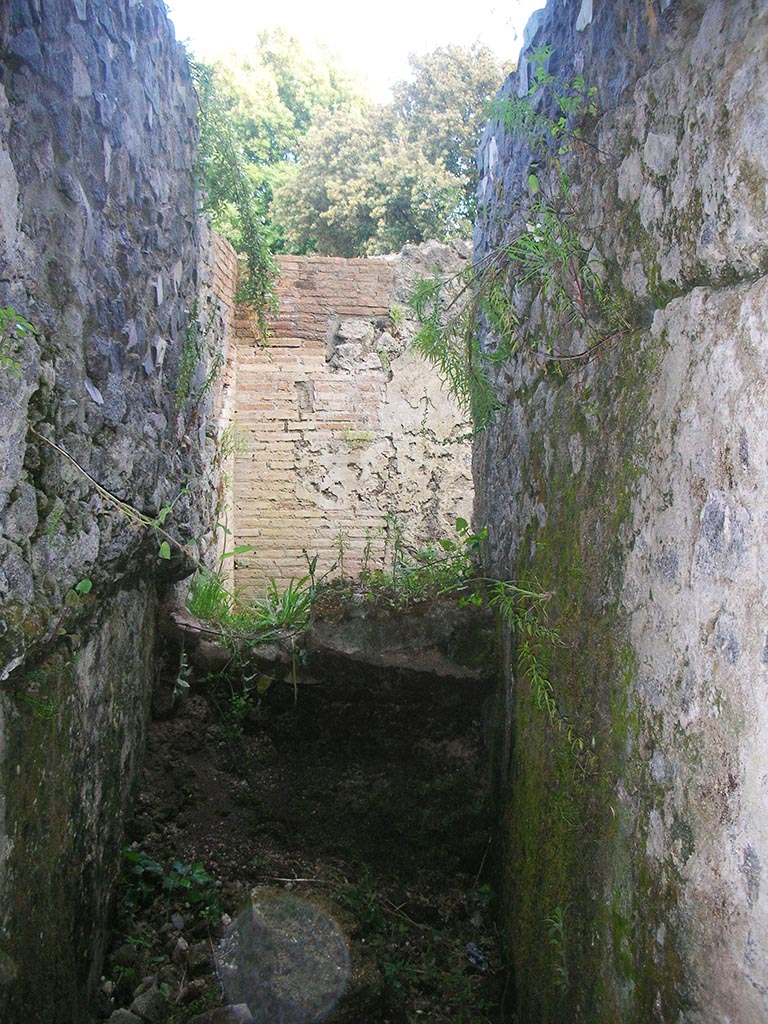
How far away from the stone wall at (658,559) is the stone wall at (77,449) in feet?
4.61

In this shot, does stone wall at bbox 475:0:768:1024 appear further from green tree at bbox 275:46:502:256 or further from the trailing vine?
green tree at bbox 275:46:502:256

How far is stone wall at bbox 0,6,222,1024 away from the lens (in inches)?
81.7

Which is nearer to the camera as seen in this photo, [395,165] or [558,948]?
[558,948]

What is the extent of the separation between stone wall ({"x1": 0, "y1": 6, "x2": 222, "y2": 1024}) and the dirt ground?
0.74 feet

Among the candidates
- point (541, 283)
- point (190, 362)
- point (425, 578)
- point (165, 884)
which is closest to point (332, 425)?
point (190, 362)

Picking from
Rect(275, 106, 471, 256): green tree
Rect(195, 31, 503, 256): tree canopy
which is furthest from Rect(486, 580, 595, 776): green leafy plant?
Rect(275, 106, 471, 256): green tree

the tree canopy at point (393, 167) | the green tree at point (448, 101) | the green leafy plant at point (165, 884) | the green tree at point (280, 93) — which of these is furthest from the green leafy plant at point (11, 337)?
the green tree at point (280, 93)

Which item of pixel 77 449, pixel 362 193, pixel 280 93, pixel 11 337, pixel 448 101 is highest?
pixel 280 93

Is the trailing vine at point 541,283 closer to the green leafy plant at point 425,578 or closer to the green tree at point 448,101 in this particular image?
the green leafy plant at point 425,578

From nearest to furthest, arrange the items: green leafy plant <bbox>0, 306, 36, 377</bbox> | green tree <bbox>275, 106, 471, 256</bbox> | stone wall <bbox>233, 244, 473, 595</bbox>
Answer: green leafy plant <bbox>0, 306, 36, 377</bbox> < stone wall <bbox>233, 244, 473, 595</bbox> < green tree <bbox>275, 106, 471, 256</bbox>

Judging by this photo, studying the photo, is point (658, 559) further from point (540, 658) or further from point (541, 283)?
point (541, 283)

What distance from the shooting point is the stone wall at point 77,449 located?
6.81 feet

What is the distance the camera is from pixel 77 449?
2.45 metres

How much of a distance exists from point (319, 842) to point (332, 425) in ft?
11.3
